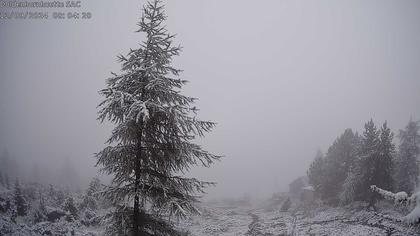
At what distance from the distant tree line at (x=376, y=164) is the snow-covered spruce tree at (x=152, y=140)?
123 ft

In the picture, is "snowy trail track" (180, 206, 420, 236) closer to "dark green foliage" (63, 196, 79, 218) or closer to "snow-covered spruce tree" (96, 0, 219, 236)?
"snow-covered spruce tree" (96, 0, 219, 236)

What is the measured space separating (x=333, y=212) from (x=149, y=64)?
42.8 meters

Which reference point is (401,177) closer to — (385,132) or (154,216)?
(385,132)

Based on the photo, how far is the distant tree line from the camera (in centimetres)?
3684

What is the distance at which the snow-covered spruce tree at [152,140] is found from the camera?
8.80 metres

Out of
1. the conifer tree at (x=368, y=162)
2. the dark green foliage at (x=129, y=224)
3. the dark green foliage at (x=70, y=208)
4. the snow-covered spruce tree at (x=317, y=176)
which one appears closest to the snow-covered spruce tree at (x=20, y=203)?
the dark green foliage at (x=70, y=208)

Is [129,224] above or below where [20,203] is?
above

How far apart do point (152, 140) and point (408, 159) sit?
46.4 metres

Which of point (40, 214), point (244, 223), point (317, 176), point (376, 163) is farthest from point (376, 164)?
point (40, 214)

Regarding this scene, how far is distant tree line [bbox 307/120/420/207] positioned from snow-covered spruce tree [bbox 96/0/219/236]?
1475 inches

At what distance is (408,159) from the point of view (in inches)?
1580

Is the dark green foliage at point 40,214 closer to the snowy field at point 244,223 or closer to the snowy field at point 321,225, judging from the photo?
the snowy field at point 244,223

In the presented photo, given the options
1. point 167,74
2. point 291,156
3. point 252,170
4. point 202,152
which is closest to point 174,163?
point 202,152

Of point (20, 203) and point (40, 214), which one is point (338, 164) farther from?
point (20, 203)
